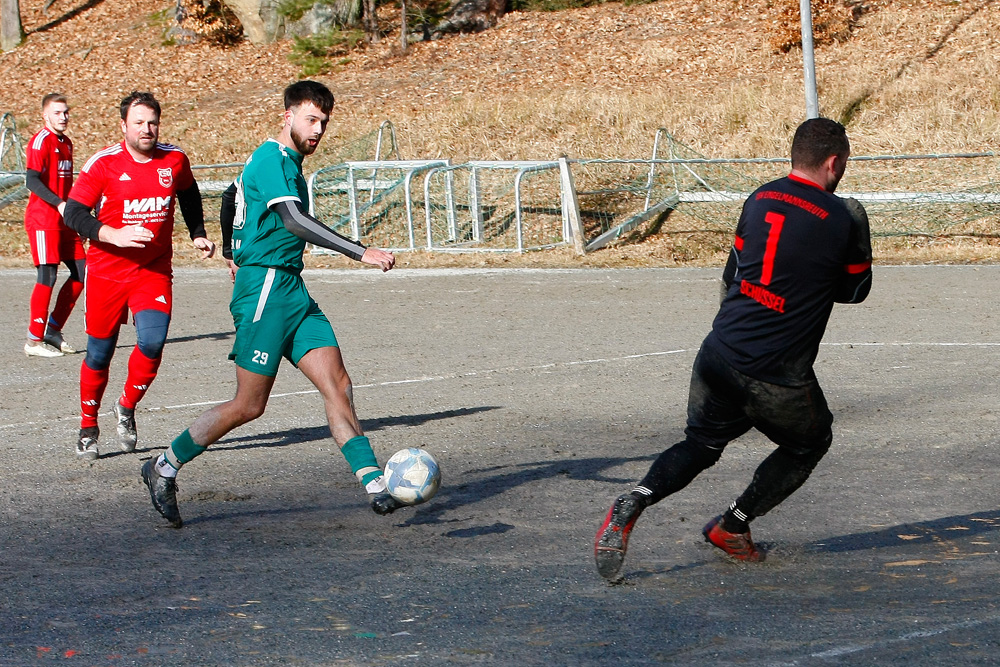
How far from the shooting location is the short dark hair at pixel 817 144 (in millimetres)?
4621

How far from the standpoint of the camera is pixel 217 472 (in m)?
6.97

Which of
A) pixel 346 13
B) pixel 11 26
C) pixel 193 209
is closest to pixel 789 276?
pixel 193 209

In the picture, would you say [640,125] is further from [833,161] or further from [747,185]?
[833,161]

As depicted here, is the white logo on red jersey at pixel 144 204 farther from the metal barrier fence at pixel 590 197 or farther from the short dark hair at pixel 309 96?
the metal barrier fence at pixel 590 197

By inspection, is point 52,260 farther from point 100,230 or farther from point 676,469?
point 676,469

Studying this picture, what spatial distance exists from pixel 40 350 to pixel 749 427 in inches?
325

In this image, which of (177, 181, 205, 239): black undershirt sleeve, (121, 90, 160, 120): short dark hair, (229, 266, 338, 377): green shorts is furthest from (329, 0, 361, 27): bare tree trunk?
(229, 266, 338, 377): green shorts

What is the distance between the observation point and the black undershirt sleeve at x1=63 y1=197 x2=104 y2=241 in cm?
676

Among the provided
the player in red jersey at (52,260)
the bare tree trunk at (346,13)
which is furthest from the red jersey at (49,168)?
the bare tree trunk at (346,13)

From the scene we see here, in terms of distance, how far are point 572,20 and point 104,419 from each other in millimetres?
24461

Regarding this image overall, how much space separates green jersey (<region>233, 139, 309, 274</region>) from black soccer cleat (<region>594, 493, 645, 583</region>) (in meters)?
1.94

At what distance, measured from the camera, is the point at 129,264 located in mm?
7254

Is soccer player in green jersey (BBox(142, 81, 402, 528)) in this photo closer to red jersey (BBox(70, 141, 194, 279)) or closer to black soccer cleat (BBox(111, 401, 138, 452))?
black soccer cleat (BBox(111, 401, 138, 452))

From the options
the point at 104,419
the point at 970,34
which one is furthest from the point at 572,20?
the point at 104,419
